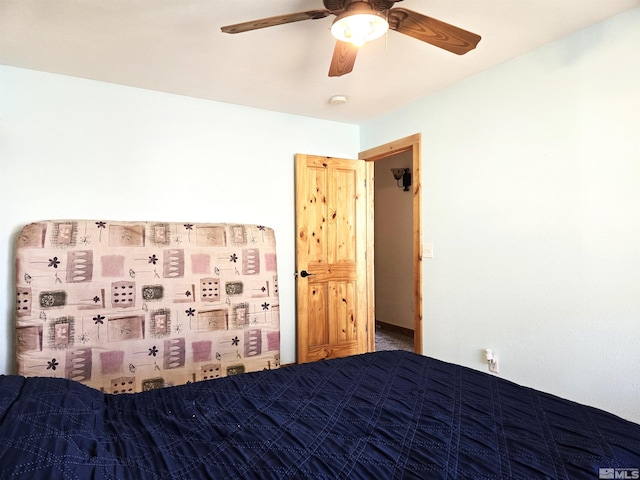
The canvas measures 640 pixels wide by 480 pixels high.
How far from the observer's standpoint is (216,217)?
3338 mm

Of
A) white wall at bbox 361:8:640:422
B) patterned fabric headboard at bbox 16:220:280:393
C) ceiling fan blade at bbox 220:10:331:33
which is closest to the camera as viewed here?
ceiling fan blade at bbox 220:10:331:33

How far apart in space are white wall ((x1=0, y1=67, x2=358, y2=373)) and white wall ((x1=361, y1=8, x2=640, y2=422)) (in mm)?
1370

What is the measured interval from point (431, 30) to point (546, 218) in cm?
140

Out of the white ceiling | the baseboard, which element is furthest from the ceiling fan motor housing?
the baseboard

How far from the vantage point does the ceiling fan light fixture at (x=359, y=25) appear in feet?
5.21

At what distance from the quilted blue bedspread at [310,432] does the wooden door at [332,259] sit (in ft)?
6.44

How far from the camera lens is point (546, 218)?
8.01 ft

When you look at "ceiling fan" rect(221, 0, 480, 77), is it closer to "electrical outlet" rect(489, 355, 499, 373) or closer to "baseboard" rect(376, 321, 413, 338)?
"electrical outlet" rect(489, 355, 499, 373)

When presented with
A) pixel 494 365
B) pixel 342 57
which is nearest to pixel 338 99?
pixel 342 57

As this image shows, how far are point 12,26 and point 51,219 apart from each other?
47.8 inches

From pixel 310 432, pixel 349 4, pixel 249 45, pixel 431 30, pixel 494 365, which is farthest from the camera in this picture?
pixel 494 365

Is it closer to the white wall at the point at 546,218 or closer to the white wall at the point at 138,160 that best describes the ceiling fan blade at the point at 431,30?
the white wall at the point at 546,218

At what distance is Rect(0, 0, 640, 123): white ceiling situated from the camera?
79.4 inches

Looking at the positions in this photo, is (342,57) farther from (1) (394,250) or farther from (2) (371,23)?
(1) (394,250)
